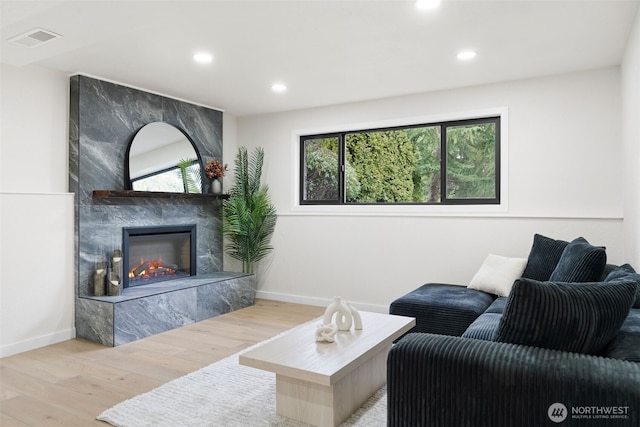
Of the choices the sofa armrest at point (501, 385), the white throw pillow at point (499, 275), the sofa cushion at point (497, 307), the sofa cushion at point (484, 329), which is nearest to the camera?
the sofa armrest at point (501, 385)

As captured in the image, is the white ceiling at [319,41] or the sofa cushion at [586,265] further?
the white ceiling at [319,41]

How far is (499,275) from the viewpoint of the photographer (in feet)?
11.6

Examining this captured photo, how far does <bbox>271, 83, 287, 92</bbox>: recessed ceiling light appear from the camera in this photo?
421 cm

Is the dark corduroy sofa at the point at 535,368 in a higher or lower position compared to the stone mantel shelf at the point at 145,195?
lower

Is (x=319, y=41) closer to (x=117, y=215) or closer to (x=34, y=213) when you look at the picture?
(x=117, y=215)

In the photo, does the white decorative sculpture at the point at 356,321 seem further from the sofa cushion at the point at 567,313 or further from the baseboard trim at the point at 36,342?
the baseboard trim at the point at 36,342

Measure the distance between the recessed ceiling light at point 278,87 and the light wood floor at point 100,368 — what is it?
239 centimetres

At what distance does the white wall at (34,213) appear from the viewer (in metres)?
3.41

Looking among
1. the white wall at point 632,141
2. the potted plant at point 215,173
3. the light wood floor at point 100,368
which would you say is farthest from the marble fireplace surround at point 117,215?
the white wall at point 632,141

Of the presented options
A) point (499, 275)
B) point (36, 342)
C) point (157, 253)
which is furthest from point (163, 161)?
point (499, 275)

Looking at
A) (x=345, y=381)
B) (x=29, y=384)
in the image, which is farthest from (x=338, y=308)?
(x=29, y=384)

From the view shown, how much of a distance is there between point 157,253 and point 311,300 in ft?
6.06

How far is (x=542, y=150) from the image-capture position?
3.92 meters

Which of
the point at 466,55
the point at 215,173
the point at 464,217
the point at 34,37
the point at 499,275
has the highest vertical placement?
the point at 466,55
